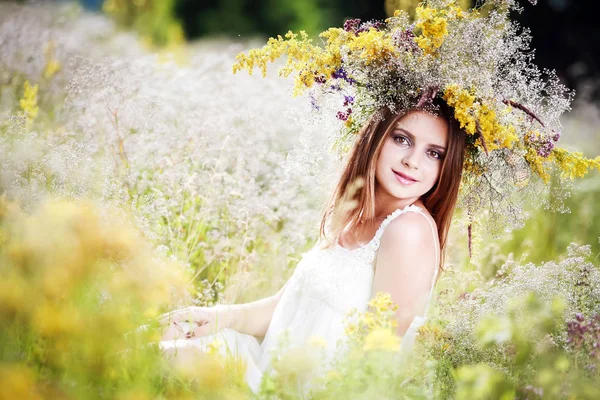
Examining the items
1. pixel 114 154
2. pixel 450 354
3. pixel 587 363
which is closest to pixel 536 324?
pixel 587 363

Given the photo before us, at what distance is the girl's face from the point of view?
2.08 m

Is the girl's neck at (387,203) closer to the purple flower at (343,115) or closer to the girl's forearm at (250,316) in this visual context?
the purple flower at (343,115)

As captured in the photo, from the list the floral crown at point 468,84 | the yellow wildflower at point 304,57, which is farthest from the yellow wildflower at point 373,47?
the yellow wildflower at point 304,57

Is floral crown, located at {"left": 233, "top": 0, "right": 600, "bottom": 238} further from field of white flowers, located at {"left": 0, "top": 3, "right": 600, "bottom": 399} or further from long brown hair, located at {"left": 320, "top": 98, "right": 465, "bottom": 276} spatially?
field of white flowers, located at {"left": 0, "top": 3, "right": 600, "bottom": 399}

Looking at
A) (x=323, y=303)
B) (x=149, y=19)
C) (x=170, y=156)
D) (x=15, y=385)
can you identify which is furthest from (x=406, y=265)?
(x=149, y=19)

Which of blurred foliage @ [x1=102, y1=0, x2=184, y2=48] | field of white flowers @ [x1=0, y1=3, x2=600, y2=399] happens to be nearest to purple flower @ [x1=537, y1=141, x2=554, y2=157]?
field of white flowers @ [x1=0, y1=3, x2=600, y2=399]

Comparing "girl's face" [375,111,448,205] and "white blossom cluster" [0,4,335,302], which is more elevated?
"girl's face" [375,111,448,205]

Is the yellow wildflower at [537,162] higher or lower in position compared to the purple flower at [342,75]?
lower

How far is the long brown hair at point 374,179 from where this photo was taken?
209 centimetres

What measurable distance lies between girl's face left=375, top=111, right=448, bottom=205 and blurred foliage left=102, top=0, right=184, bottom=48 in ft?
27.5

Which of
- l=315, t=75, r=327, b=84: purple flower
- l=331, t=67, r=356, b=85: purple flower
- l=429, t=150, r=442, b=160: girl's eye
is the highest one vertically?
l=331, t=67, r=356, b=85: purple flower

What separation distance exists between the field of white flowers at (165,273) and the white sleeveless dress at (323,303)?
23 centimetres

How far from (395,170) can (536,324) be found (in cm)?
76

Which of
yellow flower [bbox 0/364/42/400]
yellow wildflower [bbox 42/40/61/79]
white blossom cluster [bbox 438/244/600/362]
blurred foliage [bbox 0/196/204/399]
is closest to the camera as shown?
yellow flower [bbox 0/364/42/400]
